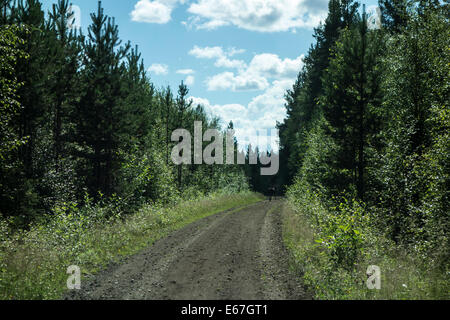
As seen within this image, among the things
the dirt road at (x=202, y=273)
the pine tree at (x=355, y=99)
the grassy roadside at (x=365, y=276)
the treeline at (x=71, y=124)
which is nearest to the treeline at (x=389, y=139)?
the pine tree at (x=355, y=99)

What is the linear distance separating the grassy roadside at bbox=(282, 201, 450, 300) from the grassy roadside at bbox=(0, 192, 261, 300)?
19.9ft

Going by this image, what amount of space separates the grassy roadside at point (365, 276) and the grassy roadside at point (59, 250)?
6080 millimetres

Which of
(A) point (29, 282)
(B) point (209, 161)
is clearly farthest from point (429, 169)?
(B) point (209, 161)

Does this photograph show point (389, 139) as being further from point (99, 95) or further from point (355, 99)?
point (99, 95)

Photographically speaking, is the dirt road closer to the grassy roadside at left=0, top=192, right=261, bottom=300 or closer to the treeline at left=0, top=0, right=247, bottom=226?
the grassy roadside at left=0, top=192, right=261, bottom=300

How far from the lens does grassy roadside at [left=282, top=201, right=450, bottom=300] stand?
23.4 feet

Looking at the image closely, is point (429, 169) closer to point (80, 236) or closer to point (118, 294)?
point (118, 294)

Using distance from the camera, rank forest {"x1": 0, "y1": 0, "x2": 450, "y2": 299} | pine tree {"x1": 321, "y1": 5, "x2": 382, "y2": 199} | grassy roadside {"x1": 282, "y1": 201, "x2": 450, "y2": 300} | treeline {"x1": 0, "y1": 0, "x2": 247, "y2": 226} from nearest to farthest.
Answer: grassy roadside {"x1": 282, "y1": 201, "x2": 450, "y2": 300} < forest {"x1": 0, "y1": 0, "x2": 450, "y2": 299} < treeline {"x1": 0, "y1": 0, "x2": 247, "y2": 226} < pine tree {"x1": 321, "y1": 5, "x2": 382, "y2": 199}

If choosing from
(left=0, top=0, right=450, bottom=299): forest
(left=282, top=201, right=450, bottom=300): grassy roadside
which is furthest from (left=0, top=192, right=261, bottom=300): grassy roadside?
(left=282, top=201, right=450, bottom=300): grassy roadside

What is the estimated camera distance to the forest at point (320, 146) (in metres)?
9.67

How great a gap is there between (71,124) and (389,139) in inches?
711

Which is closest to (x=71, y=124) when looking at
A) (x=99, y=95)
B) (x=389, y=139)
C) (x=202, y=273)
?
(x=99, y=95)

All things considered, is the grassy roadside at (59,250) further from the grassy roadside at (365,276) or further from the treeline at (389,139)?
the treeline at (389,139)
